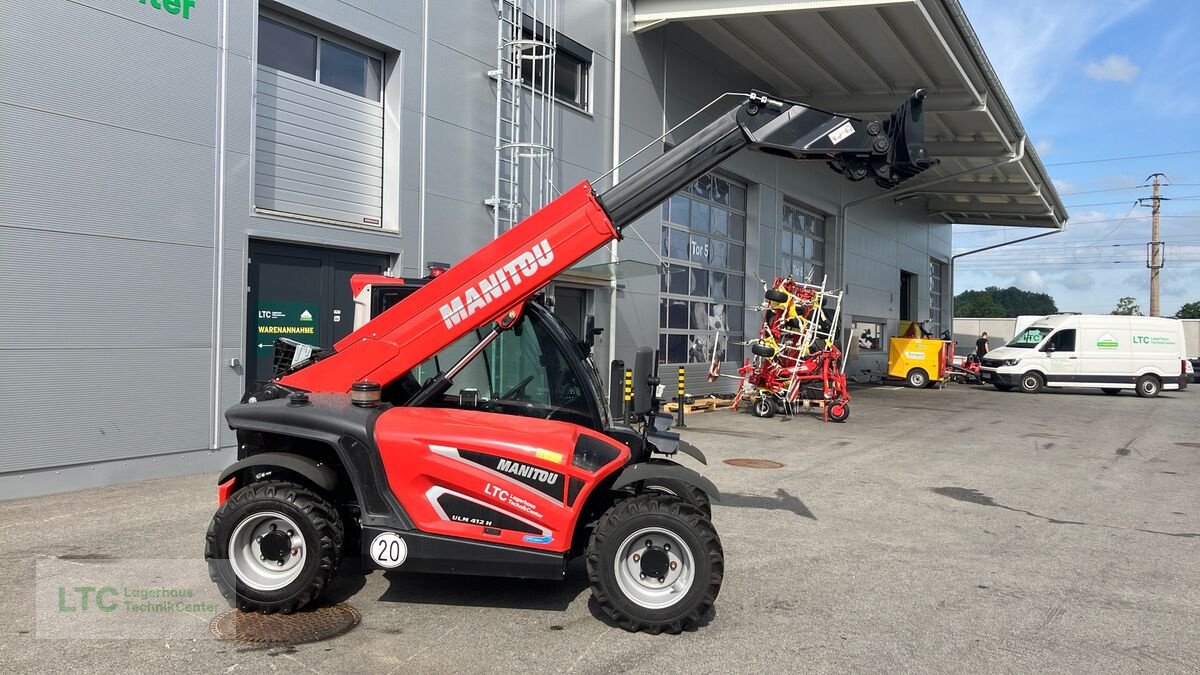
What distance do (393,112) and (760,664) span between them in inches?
369

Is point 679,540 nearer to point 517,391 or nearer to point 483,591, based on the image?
point 517,391

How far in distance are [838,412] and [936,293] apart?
1192 inches

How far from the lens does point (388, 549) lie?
447cm

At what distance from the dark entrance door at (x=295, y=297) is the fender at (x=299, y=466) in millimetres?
4844

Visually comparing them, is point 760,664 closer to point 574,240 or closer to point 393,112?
point 574,240

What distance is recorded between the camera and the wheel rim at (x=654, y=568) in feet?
14.7

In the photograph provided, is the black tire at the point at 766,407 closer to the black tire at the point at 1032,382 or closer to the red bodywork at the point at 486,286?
the red bodywork at the point at 486,286

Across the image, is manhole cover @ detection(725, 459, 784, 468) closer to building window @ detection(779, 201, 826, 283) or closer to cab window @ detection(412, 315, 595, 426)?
cab window @ detection(412, 315, 595, 426)

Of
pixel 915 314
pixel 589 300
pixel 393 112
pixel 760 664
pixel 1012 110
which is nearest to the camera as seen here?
pixel 760 664

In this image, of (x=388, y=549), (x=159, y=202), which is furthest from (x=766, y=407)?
(x=388, y=549)

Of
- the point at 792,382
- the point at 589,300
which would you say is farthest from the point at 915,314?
the point at 589,300

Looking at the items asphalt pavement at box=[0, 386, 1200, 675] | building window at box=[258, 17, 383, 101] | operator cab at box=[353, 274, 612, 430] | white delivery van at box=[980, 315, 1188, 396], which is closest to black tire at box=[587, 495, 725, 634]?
asphalt pavement at box=[0, 386, 1200, 675]

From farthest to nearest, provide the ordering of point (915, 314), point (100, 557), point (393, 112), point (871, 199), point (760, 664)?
point (915, 314) → point (871, 199) → point (393, 112) → point (100, 557) → point (760, 664)

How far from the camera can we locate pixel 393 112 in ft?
36.3
